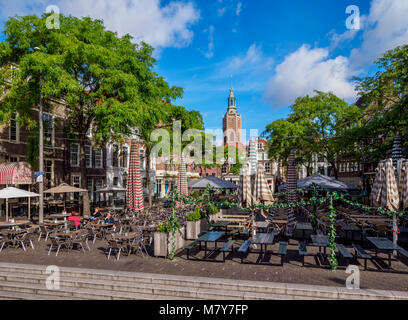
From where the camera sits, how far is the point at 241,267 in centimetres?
868

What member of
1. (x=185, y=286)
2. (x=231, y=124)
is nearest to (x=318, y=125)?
(x=185, y=286)

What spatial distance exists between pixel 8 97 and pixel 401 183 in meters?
21.0

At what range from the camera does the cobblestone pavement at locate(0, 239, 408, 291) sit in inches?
293

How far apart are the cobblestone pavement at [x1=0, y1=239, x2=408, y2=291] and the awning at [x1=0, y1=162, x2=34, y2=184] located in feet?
35.0

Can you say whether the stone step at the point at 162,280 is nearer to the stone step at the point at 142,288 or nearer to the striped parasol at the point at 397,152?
the stone step at the point at 142,288

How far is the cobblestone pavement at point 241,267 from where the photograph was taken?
745cm

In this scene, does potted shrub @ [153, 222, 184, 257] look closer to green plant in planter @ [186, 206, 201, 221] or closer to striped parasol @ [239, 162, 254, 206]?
green plant in planter @ [186, 206, 201, 221]

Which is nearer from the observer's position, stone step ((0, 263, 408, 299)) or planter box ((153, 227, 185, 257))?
stone step ((0, 263, 408, 299))

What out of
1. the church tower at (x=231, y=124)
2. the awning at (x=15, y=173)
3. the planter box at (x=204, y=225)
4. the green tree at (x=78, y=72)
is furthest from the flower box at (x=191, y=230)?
the church tower at (x=231, y=124)

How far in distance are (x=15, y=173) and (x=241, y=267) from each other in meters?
18.3

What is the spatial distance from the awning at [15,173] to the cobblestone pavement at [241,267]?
1066 cm

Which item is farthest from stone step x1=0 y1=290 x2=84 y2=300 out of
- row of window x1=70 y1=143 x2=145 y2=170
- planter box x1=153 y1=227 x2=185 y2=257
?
row of window x1=70 y1=143 x2=145 y2=170

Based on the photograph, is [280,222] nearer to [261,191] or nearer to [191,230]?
[261,191]

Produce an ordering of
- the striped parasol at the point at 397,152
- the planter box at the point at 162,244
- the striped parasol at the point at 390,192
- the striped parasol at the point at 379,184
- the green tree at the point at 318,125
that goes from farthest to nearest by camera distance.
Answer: the green tree at the point at 318,125
the striped parasol at the point at 397,152
the striped parasol at the point at 379,184
the striped parasol at the point at 390,192
the planter box at the point at 162,244
